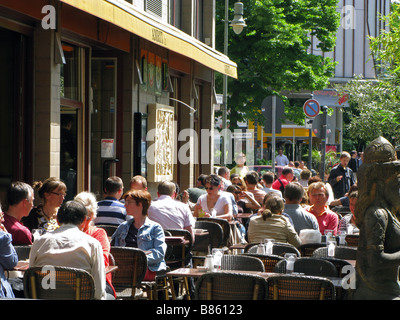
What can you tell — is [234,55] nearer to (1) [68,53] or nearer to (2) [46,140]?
(1) [68,53]

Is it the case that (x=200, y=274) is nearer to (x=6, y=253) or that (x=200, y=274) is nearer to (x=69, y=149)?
(x=6, y=253)

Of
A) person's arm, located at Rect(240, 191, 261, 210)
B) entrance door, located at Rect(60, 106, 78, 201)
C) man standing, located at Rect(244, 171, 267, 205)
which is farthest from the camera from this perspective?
man standing, located at Rect(244, 171, 267, 205)

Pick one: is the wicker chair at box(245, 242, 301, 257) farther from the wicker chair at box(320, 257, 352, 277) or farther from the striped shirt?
the striped shirt

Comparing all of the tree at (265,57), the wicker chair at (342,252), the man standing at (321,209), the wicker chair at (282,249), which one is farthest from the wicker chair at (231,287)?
the tree at (265,57)

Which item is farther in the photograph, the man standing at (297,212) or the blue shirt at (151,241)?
the man standing at (297,212)

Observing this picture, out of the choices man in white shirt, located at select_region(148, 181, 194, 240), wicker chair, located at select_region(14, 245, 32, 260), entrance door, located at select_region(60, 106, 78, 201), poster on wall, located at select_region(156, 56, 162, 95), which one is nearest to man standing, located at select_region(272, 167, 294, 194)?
poster on wall, located at select_region(156, 56, 162, 95)

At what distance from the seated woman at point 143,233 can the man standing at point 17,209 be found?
3.29 feet

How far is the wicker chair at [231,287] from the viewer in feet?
19.6

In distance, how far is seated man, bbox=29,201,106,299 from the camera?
5.98 m

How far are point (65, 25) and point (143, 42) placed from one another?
13.7 ft

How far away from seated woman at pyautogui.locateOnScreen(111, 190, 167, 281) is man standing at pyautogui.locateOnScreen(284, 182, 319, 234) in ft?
7.01

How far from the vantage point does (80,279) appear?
19.5 feet

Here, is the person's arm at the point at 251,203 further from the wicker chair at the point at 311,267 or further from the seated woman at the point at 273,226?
the wicker chair at the point at 311,267

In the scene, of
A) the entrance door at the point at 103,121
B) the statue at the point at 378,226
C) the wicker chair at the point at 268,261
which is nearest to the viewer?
the statue at the point at 378,226
